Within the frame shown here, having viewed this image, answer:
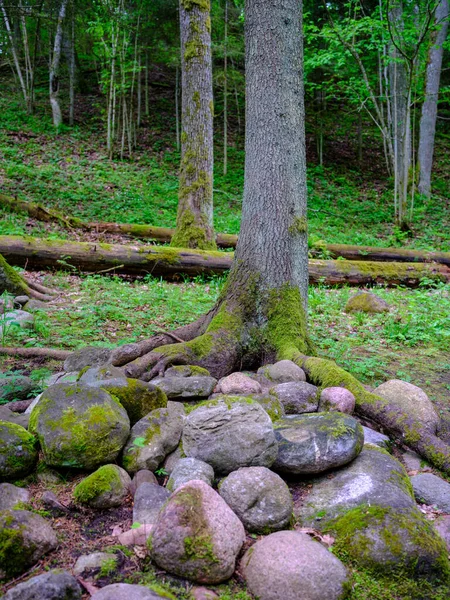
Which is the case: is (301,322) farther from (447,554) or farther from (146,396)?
(447,554)

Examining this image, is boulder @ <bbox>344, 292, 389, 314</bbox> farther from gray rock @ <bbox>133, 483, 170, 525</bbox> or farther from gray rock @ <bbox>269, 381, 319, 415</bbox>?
gray rock @ <bbox>133, 483, 170, 525</bbox>

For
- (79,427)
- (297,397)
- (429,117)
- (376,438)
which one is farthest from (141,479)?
(429,117)

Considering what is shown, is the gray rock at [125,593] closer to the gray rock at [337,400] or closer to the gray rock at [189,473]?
the gray rock at [189,473]

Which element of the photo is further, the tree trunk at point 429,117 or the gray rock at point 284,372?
the tree trunk at point 429,117

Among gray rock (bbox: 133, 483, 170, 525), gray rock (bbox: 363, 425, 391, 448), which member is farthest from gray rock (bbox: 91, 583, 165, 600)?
gray rock (bbox: 363, 425, 391, 448)

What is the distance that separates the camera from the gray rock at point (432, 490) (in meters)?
A: 2.85

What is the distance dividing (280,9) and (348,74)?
17.1m

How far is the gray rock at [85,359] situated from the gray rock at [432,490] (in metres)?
2.68

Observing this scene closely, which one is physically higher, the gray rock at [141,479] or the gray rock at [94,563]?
the gray rock at [141,479]

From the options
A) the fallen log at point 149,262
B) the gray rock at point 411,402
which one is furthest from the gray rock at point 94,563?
the fallen log at point 149,262

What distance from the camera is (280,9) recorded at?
14.1ft

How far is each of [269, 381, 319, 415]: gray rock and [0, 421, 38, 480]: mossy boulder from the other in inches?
67.9

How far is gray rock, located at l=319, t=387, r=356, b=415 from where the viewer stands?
3.56 meters

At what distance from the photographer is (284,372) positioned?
13.0ft
